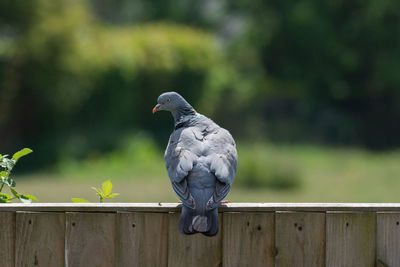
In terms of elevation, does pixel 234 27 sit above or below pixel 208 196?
above

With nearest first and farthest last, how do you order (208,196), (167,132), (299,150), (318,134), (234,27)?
(208,196), (299,150), (167,132), (318,134), (234,27)

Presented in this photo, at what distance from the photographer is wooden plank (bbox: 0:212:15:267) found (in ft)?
8.88

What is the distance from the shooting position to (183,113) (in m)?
4.43

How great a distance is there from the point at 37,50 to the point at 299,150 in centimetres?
719

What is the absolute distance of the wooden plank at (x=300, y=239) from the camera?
2730 mm

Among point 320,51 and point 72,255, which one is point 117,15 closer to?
point 320,51

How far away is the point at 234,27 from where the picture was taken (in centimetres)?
3494

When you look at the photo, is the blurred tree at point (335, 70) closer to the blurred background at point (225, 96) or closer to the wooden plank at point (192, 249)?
the blurred background at point (225, 96)

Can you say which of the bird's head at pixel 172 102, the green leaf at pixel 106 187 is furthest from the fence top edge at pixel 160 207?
the bird's head at pixel 172 102

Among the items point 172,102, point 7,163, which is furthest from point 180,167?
point 172,102

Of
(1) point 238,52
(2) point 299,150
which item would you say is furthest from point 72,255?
(1) point 238,52

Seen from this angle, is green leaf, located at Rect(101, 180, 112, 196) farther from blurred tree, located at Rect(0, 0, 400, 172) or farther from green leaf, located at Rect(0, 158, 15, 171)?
blurred tree, located at Rect(0, 0, 400, 172)

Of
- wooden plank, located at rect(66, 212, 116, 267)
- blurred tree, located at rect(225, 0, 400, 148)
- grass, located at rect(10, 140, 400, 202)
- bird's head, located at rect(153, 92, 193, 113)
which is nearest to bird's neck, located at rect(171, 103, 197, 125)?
bird's head, located at rect(153, 92, 193, 113)

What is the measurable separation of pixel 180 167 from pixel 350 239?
0.83 meters
